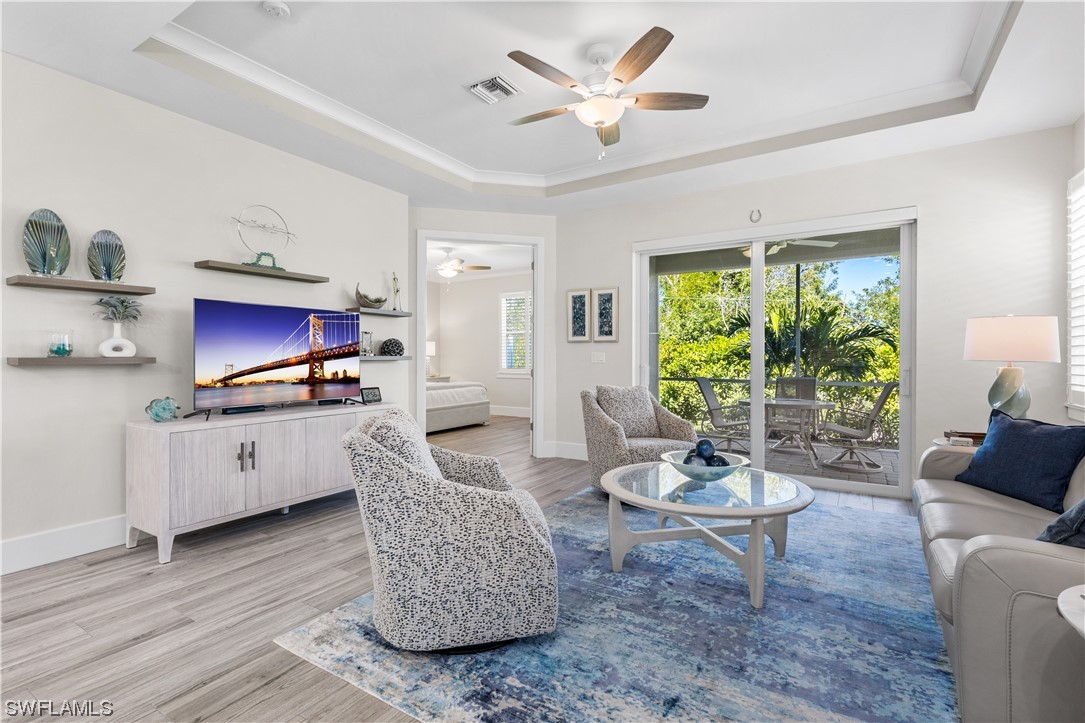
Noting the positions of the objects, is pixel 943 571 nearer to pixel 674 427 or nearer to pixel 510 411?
pixel 674 427

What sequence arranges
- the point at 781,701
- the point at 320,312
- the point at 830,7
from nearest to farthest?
the point at 781,701 → the point at 830,7 → the point at 320,312

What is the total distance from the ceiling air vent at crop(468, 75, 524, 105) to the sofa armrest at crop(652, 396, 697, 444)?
262 centimetres

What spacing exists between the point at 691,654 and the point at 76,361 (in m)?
3.32

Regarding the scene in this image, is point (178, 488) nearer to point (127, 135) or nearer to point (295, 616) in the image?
point (295, 616)

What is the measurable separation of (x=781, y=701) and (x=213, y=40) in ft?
13.1

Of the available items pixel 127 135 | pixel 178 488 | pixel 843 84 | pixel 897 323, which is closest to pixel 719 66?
pixel 843 84

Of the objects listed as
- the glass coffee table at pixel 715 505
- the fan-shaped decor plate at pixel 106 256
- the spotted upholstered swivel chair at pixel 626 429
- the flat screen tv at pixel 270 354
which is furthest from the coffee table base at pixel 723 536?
the fan-shaped decor plate at pixel 106 256

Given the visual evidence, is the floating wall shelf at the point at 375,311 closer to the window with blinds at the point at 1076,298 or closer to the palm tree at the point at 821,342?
the palm tree at the point at 821,342

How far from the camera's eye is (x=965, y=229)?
3.70 metres

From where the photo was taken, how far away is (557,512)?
140 inches

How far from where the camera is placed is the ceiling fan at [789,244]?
4328 millimetres

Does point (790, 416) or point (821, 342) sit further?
point (790, 416)

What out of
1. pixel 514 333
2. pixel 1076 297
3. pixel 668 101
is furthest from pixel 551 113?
pixel 514 333

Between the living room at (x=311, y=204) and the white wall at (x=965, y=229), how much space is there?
14 millimetres
